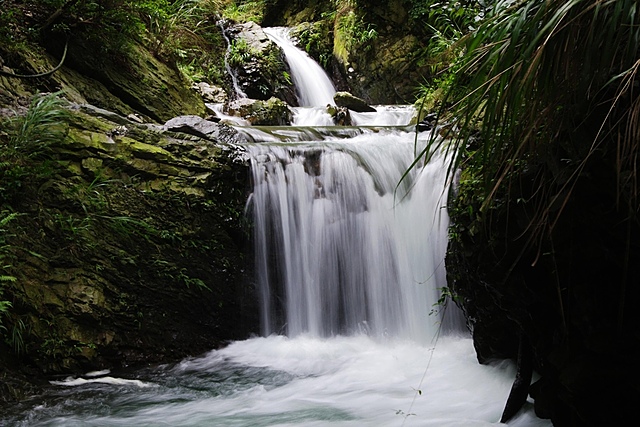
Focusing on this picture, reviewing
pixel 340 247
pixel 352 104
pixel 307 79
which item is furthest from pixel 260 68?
pixel 340 247

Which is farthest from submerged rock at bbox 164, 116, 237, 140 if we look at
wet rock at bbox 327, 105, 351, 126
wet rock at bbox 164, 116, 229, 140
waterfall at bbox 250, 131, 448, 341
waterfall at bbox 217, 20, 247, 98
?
waterfall at bbox 217, 20, 247, 98

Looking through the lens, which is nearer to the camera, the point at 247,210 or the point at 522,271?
the point at 522,271

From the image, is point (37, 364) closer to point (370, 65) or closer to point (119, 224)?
point (119, 224)

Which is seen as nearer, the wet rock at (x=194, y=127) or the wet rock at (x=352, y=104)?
the wet rock at (x=194, y=127)

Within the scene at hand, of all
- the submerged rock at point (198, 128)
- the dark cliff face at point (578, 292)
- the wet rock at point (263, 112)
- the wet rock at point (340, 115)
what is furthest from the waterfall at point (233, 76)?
the dark cliff face at point (578, 292)

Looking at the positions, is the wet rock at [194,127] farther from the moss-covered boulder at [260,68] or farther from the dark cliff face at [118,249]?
the moss-covered boulder at [260,68]

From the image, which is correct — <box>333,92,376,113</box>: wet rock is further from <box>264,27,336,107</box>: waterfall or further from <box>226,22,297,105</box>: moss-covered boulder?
<box>226,22,297,105</box>: moss-covered boulder

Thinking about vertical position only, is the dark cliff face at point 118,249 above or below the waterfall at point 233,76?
below

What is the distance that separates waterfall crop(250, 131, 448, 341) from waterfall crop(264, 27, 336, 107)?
607 centimetres

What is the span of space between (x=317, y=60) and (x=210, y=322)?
387 inches

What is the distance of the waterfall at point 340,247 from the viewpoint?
17.1 ft

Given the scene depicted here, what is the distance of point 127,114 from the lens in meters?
6.26

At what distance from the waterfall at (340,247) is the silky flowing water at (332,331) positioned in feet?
0.04

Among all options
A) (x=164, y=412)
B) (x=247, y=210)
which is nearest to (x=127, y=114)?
(x=247, y=210)
